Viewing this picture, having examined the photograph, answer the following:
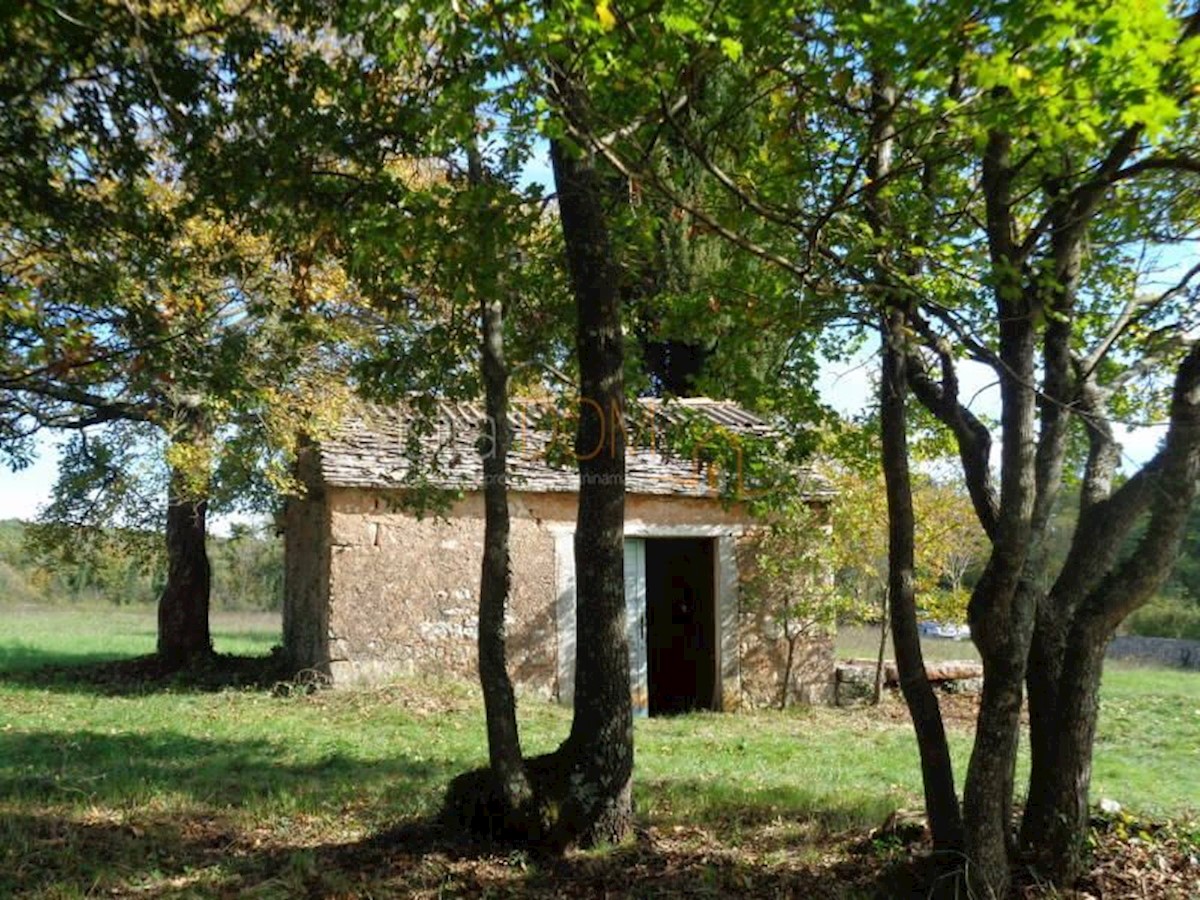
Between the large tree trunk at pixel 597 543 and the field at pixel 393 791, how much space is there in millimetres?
372

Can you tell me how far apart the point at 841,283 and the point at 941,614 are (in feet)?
33.0

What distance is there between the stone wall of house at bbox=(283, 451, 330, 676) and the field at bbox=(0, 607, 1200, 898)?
85 cm

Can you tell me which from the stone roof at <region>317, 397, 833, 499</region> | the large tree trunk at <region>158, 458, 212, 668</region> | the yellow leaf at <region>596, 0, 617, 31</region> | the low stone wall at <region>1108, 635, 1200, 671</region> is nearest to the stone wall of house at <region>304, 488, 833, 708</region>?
the stone roof at <region>317, 397, 833, 499</region>

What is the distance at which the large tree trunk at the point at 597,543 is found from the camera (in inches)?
242

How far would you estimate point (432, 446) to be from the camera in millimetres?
13484

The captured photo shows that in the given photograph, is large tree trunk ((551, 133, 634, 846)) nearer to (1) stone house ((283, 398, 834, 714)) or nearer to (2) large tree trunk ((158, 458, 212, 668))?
(1) stone house ((283, 398, 834, 714))

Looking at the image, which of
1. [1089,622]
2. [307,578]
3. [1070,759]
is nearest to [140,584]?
[307,578]

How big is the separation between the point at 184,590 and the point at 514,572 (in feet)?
20.1

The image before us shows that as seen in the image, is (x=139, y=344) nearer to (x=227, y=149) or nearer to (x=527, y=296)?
(x=227, y=149)

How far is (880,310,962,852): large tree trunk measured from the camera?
5.55 m

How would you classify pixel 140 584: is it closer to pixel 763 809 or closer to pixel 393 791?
pixel 393 791

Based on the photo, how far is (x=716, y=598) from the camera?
1397cm

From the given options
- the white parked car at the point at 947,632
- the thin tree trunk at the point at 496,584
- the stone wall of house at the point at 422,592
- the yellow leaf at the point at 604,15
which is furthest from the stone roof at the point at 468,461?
the white parked car at the point at 947,632

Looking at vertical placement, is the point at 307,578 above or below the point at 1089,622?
above
